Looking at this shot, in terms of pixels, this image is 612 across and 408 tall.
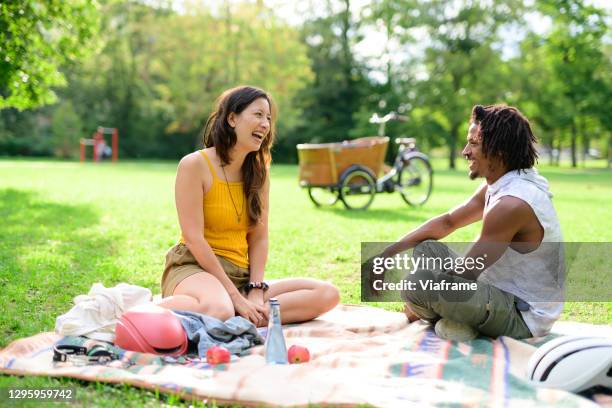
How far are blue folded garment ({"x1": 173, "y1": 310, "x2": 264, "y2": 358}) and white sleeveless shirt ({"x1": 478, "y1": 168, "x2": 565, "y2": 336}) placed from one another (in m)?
1.24

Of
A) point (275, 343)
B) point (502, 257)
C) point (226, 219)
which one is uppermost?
point (226, 219)

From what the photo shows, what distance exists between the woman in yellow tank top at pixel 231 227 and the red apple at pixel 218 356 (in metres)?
0.44

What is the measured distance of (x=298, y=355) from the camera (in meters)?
3.25

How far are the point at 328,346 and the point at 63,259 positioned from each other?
11.4ft

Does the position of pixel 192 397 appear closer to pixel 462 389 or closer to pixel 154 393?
pixel 154 393

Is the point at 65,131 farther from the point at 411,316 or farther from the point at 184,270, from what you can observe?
the point at 411,316

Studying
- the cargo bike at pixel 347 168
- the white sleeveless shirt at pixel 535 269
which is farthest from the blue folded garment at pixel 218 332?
the cargo bike at pixel 347 168

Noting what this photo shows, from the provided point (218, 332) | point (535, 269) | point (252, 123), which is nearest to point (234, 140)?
point (252, 123)

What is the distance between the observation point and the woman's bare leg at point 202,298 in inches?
143

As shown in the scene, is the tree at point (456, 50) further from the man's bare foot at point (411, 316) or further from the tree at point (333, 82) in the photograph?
the man's bare foot at point (411, 316)

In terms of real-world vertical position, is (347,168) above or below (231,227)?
above

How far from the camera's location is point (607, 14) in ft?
129

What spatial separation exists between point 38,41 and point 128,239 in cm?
694

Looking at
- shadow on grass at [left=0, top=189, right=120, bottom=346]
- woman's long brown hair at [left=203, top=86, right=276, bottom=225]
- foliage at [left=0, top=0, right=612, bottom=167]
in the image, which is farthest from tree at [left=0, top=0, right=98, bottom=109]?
foliage at [left=0, top=0, right=612, bottom=167]
